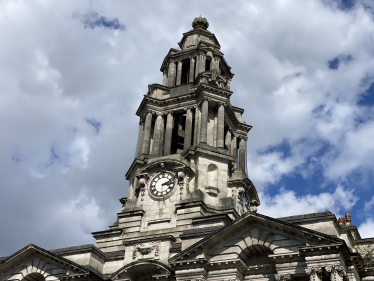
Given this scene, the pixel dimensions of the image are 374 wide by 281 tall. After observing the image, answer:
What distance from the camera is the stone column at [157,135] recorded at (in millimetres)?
49094

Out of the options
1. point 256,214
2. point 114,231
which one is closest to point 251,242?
point 256,214

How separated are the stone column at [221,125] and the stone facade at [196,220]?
10cm

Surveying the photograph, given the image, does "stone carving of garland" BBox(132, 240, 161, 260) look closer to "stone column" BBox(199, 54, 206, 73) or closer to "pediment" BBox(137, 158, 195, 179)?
"pediment" BBox(137, 158, 195, 179)

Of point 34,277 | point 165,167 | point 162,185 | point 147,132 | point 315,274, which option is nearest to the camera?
point 315,274

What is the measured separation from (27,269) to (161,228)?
1129 cm

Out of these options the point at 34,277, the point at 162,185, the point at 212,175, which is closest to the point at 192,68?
the point at 212,175

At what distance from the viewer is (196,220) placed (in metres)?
41.2

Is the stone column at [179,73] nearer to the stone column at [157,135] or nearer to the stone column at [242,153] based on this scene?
the stone column at [157,135]

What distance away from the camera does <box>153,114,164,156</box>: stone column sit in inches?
1933

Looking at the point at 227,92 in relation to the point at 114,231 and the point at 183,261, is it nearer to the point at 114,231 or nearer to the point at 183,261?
the point at 114,231

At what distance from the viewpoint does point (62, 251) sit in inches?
1551

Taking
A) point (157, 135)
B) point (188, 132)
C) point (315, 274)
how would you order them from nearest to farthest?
point (315, 274) < point (188, 132) < point (157, 135)

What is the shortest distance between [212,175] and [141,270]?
39.5ft

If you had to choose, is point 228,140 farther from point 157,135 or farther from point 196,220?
point 196,220
